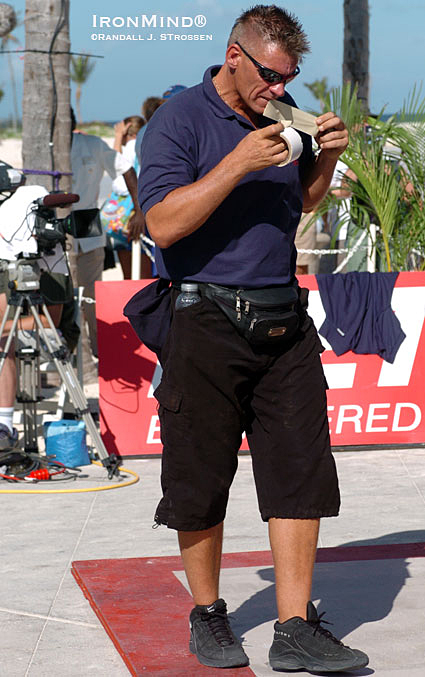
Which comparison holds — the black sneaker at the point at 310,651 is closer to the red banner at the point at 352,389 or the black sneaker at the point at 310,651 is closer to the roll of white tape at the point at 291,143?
the roll of white tape at the point at 291,143

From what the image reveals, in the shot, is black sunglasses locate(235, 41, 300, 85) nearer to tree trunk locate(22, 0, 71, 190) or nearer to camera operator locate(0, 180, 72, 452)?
camera operator locate(0, 180, 72, 452)

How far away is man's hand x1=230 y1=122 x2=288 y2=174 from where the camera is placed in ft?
10.3

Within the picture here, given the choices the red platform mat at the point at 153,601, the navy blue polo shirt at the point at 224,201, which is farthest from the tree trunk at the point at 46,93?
the navy blue polo shirt at the point at 224,201

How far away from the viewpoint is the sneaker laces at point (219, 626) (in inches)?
140

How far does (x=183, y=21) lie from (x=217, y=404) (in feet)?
15.7

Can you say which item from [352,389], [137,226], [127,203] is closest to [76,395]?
[352,389]

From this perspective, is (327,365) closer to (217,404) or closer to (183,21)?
(183,21)

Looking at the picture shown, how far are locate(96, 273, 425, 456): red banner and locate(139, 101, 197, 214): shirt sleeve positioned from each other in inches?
127

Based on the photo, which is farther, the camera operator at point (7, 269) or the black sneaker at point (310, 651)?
the camera operator at point (7, 269)

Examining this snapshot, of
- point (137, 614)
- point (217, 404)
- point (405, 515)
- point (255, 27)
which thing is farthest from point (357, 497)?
point (255, 27)

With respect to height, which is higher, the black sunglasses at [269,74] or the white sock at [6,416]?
the black sunglasses at [269,74]

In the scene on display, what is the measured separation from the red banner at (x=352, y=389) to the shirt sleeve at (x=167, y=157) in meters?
3.23

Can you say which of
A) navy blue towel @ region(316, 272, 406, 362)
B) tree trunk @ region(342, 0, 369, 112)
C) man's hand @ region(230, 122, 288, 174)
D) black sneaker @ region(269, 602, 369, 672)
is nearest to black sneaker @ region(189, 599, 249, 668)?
black sneaker @ region(269, 602, 369, 672)

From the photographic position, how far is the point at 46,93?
822 cm
